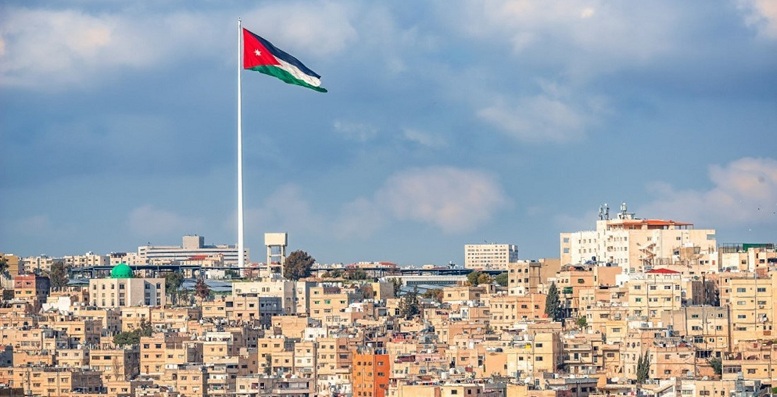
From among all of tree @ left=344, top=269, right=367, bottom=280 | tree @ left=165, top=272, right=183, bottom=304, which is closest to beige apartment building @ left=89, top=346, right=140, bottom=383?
tree @ left=165, top=272, right=183, bottom=304

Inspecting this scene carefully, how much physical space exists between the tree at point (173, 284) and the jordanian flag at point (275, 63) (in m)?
33.6

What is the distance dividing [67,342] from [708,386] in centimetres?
3317

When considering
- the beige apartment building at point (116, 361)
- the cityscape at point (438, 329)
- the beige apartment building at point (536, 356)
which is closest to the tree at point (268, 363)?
the cityscape at point (438, 329)

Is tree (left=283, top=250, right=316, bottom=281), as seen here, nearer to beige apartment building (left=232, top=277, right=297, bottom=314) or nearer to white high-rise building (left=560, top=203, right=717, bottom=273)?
beige apartment building (left=232, top=277, right=297, bottom=314)

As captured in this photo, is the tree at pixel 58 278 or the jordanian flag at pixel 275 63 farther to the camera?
the tree at pixel 58 278

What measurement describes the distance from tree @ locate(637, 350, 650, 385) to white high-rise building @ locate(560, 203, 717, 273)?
2474cm

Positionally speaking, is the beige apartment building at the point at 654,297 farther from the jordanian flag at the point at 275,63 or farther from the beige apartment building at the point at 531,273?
the jordanian flag at the point at 275,63

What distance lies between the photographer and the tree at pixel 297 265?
111875 mm

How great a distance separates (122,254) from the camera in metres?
173

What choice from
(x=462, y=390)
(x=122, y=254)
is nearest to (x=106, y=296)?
(x=462, y=390)

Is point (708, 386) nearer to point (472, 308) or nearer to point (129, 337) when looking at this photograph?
point (472, 308)

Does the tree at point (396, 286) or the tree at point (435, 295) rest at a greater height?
the tree at point (396, 286)

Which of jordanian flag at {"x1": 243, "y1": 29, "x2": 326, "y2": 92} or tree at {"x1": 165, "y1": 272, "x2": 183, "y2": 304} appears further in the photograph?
tree at {"x1": 165, "y1": 272, "x2": 183, "y2": 304}

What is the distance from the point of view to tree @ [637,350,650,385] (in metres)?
68.5
